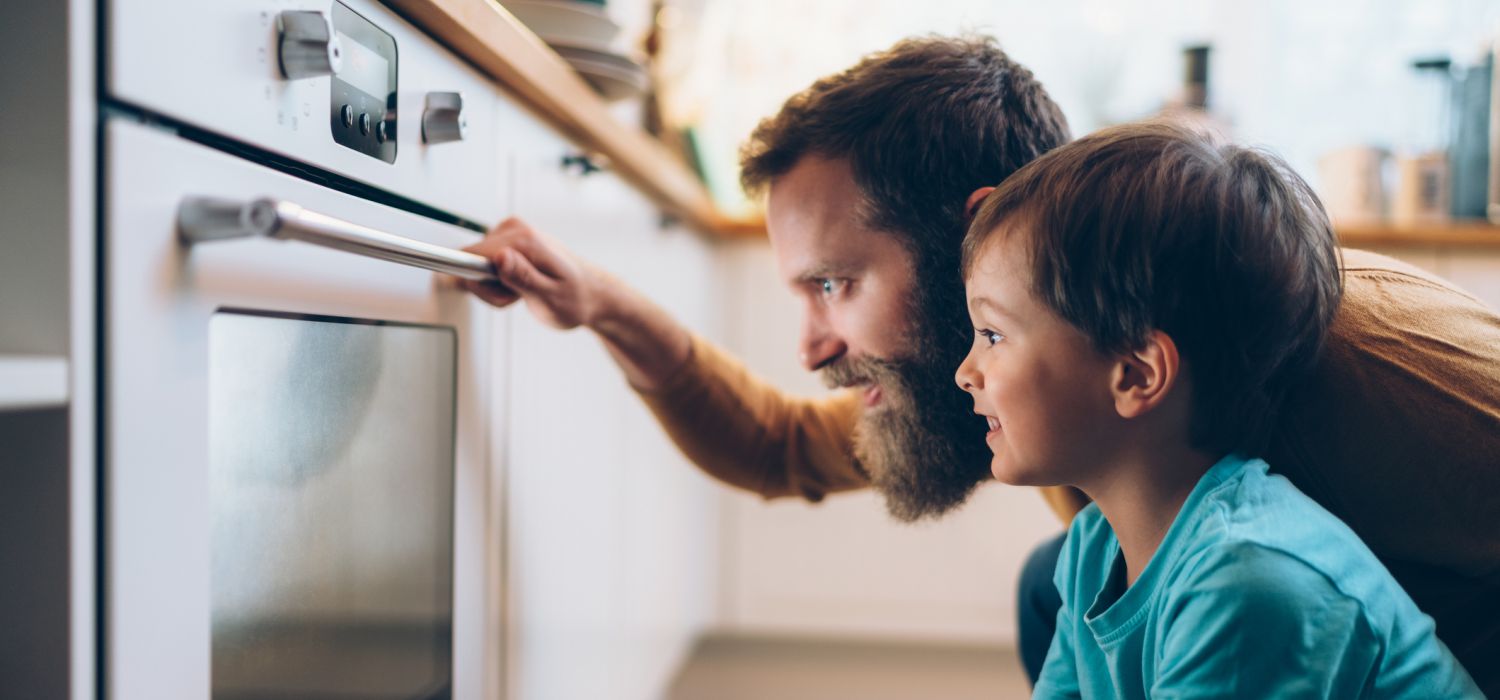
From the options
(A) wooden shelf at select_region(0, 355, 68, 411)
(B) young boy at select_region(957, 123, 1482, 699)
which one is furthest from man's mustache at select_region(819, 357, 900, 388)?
(A) wooden shelf at select_region(0, 355, 68, 411)

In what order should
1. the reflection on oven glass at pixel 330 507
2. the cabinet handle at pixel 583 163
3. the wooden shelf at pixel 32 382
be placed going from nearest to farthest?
the wooden shelf at pixel 32 382, the reflection on oven glass at pixel 330 507, the cabinet handle at pixel 583 163

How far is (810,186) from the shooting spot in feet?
3.06

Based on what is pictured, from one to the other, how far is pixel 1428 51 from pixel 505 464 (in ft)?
8.11

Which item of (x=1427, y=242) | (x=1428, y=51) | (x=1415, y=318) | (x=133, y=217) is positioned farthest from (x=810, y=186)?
(x=1428, y=51)

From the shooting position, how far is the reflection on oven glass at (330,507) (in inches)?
21.2

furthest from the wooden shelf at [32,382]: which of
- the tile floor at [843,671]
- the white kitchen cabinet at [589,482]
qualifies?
the tile floor at [843,671]

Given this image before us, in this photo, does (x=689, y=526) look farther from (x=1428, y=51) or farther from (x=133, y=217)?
(x=1428, y=51)

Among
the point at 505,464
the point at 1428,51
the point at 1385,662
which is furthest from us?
the point at 1428,51

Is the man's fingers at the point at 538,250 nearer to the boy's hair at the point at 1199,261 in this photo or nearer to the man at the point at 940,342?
the man at the point at 940,342

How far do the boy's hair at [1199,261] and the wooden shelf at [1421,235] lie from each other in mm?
1433

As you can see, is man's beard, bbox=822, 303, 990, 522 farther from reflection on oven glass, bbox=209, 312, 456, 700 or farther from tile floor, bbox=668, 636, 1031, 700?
tile floor, bbox=668, 636, 1031, 700

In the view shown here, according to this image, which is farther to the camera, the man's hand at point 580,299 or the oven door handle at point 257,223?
the man's hand at point 580,299

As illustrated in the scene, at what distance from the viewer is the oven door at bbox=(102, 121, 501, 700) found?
1.49ft

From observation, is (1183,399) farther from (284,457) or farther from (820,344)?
(284,457)
